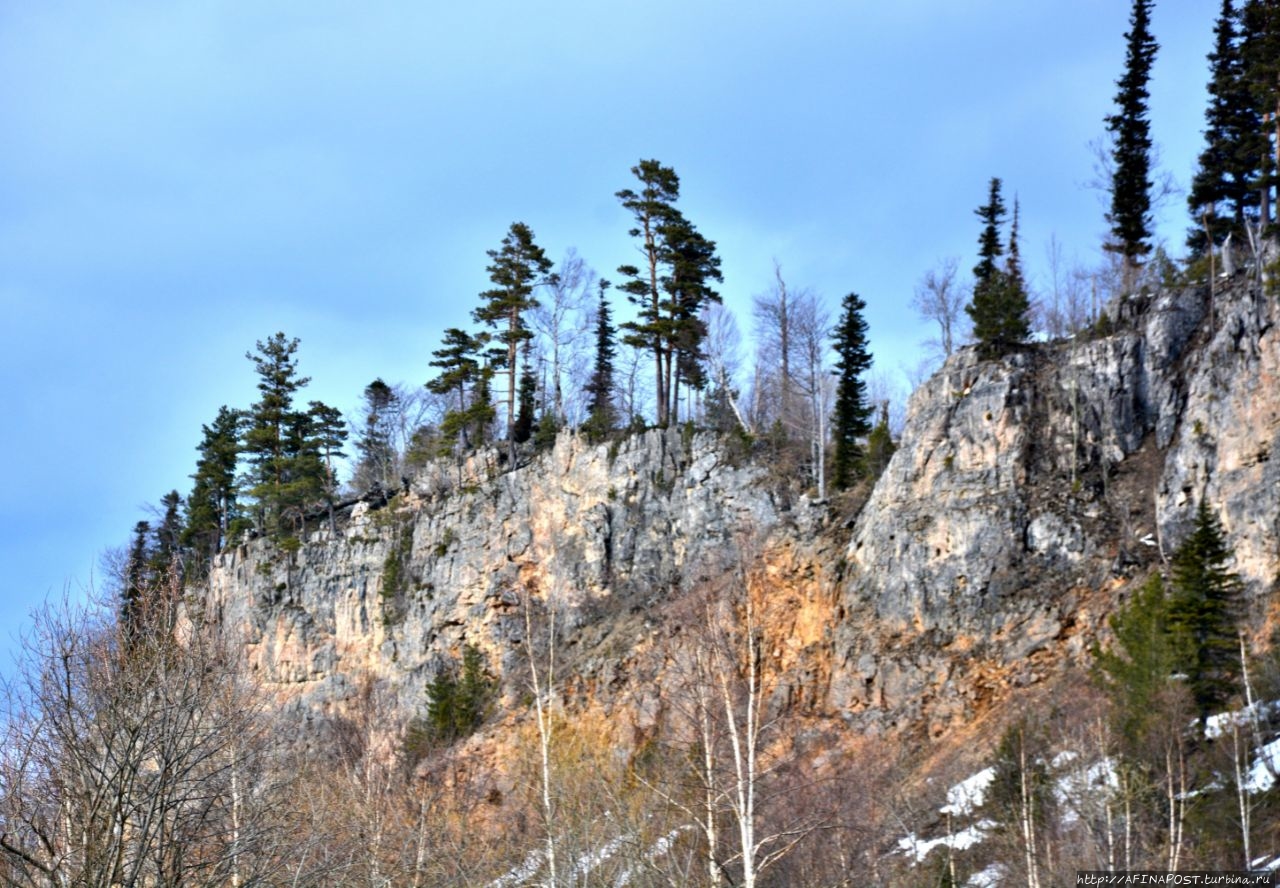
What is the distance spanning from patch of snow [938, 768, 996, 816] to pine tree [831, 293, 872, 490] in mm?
14450

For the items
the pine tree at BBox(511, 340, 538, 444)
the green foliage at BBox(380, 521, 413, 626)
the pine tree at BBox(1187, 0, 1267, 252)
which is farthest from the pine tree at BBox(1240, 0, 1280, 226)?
the green foliage at BBox(380, 521, 413, 626)

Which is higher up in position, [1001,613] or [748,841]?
[1001,613]

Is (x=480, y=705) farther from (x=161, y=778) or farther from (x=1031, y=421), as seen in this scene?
(x=161, y=778)

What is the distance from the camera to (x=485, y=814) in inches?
1425

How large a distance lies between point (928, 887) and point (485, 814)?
16.4 metres

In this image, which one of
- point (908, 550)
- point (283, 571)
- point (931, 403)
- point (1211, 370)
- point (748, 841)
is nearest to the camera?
point (748, 841)

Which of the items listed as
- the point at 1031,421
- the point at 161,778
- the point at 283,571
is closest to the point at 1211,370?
the point at 1031,421

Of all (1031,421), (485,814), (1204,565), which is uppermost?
(1031,421)

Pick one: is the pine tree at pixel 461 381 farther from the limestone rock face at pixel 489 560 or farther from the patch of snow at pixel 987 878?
the patch of snow at pixel 987 878

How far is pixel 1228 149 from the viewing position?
4350cm

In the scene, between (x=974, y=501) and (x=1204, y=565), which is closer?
(x=1204, y=565)

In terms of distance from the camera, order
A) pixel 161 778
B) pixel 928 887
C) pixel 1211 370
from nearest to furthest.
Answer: pixel 161 778 → pixel 928 887 → pixel 1211 370

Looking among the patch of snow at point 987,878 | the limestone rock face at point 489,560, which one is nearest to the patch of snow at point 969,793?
the patch of snow at point 987,878

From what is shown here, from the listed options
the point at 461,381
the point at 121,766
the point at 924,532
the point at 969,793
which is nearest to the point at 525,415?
the point at 461,381
